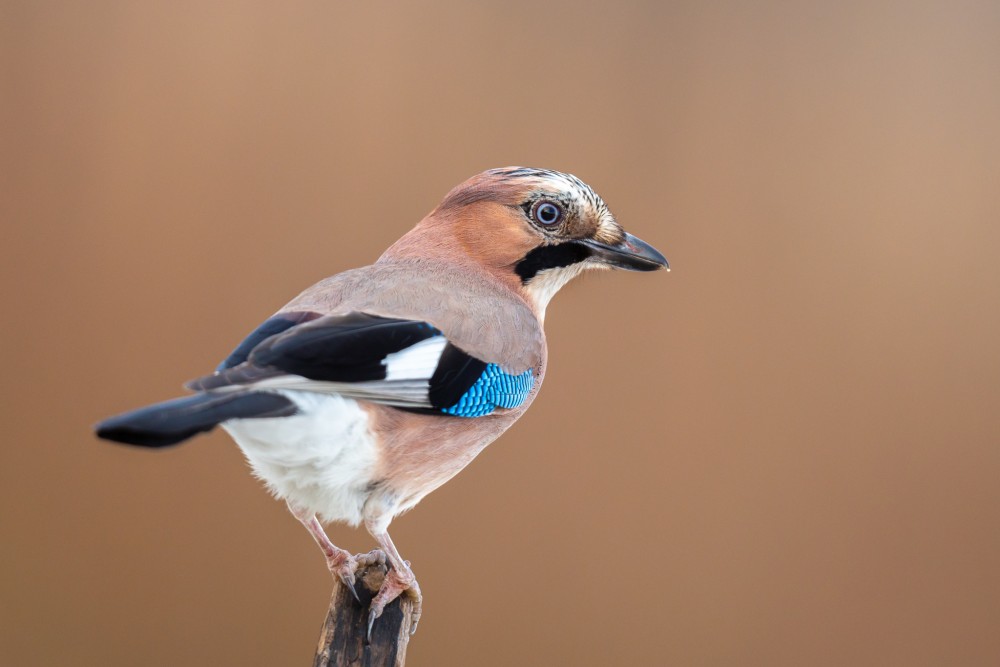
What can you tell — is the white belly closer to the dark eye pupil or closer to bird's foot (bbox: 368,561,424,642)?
bird's foot (bbox: 368,561,424,642)

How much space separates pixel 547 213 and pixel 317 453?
0.83m

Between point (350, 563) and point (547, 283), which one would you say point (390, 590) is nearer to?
point (350, 563)

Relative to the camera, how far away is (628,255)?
2254mm

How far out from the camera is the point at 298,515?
6.41 ft

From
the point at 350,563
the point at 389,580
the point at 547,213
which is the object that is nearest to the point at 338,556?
the point at 350,563

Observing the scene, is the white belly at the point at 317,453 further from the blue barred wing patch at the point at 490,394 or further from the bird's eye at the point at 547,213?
the bird's eye at the point at 547,213

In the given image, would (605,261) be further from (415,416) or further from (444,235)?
(415,416)

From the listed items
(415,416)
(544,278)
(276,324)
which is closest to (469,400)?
(415,416)

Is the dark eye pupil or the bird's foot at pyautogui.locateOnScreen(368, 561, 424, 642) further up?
the dark eye pupil

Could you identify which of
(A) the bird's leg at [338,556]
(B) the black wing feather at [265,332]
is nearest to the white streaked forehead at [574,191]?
(B) the black wing feather at [265,332]

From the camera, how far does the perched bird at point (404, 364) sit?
158 cm

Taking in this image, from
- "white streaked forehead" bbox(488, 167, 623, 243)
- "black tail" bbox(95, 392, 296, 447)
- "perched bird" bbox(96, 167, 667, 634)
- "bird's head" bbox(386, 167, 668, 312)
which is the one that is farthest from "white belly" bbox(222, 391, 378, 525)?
"white streaked forehead" bbox(488, 167, 623, 243)

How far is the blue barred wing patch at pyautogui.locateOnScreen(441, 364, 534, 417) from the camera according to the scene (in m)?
1.86

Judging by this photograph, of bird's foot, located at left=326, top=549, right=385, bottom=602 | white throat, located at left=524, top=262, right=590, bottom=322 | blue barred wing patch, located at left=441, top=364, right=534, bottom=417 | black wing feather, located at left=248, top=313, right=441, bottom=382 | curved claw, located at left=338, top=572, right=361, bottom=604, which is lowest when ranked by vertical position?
curved claw, located at left=338, top=572, right=361, bottom=604
